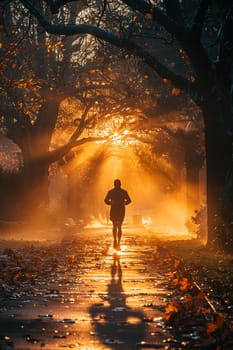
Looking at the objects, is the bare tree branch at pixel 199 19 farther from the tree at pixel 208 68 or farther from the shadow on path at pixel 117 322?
the shadow on path at pixel 117 322

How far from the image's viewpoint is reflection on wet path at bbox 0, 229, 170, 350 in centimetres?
806

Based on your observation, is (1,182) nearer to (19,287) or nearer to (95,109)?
(95,109)

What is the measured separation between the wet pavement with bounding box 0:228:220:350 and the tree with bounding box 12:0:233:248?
200 inches

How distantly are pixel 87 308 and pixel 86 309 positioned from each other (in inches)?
4.3

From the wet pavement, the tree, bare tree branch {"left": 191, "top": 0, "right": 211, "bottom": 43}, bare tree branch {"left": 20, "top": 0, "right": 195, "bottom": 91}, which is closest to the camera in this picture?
the wet pavement

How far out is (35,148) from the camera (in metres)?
47.0

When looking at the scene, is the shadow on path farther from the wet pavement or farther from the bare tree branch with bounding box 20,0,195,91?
the bare tree branch with bounding box 20,0,195,91

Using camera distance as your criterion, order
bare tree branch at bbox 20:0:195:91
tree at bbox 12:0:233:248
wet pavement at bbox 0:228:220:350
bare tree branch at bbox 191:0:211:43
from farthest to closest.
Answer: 1. bare tree branch at bbox 20:0:195:91
2. tree at bbox 12:0:233:248
3. bare tree branch at bbox 191:0:211:43
4. wet pavement at bbox 0:228:220:350

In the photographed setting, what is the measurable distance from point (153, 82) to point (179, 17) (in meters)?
12.9

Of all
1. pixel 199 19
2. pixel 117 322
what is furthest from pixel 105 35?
pixel 117 322

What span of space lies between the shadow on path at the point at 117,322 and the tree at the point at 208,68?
344 inches

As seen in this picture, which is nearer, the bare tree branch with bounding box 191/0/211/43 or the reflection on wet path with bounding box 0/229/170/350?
the reflection on wet path with bounding box 0/229/170/350

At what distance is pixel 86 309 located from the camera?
34.1 ft

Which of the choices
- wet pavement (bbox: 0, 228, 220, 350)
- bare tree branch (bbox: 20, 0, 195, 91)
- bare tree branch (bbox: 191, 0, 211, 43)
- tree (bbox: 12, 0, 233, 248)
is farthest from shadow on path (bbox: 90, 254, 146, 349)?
bare tree branch (bbox: 20, 0, 195, 91)
